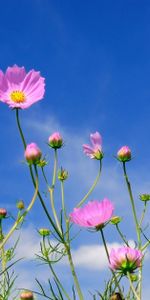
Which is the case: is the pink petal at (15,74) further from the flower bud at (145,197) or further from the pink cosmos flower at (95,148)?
the flower bud at (145,197)

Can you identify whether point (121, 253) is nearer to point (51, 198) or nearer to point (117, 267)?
point (117, 267)

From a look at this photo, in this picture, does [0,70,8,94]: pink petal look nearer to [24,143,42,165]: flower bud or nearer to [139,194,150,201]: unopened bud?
[24,143,42,165]: flower bud

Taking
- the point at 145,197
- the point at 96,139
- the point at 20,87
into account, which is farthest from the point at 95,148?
the point at 145,197

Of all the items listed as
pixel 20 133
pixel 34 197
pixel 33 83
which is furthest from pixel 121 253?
pixel 33 83

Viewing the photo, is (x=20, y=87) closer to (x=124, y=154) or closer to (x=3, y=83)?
(x=3, y=83)

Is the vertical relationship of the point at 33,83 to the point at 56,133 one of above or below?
below

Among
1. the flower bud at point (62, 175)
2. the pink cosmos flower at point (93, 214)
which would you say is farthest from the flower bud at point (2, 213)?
the pink cosmos flower at point (93, 214)
